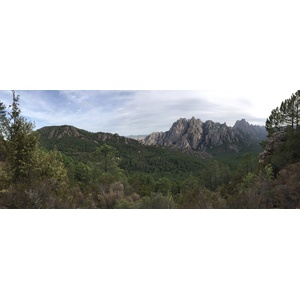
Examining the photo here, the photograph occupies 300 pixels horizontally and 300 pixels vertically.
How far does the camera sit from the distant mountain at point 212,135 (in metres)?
5.33

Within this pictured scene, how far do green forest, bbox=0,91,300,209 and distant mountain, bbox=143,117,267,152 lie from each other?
0.22 m

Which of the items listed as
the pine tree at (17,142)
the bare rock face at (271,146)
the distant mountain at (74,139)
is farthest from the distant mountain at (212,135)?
the pine tree at (17,142)

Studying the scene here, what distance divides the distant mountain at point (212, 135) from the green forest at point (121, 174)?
0.22 meters

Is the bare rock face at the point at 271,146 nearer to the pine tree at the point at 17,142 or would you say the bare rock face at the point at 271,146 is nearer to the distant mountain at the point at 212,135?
the distant mountain at the point at 212,135

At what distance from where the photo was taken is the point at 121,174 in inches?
221

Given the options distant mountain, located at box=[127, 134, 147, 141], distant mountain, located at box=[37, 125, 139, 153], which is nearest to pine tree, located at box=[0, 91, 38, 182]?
distant mountain, located at box=[37, 125, 139, 153]

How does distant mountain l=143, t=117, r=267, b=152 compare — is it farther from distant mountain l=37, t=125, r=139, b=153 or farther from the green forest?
distant mountain l=37, t=125, r=139, b=153

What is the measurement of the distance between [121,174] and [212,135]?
2.14m

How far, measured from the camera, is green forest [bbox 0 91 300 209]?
15.0 feet
